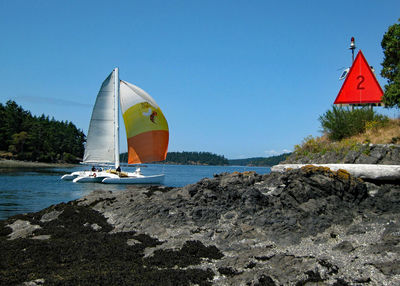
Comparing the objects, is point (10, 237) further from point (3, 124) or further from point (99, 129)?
point (3, 124)

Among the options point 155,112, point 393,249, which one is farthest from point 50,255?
point 155,112

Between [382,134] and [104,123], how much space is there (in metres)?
35.2

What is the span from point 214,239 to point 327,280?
375cm

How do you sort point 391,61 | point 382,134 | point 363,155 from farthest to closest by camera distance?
point 391,61 → point 382,134 → point 363,155

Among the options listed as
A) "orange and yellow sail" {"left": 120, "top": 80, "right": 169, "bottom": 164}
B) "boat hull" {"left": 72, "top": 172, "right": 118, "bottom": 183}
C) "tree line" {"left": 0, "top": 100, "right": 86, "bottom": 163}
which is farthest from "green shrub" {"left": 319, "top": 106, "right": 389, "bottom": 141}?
"tree line" {"left": 0, "top": 100, "right": 86, "bottom": 163}

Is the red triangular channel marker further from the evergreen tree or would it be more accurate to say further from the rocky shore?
the rocky shore

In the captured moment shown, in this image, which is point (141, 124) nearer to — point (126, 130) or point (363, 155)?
point (126, 130)

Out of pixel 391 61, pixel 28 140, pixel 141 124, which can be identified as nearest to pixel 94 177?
pixel 141 124

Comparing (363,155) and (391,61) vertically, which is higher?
(391,61)

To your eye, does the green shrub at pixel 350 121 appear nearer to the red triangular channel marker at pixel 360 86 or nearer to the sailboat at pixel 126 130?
the red triangular channel marker at pixel 360 86

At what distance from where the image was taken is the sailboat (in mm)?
41094

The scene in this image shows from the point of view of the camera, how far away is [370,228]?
29.1 ft

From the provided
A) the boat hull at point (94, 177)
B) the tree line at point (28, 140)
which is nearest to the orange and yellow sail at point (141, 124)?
→ the boat hull at point (94, 177)

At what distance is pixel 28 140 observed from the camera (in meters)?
100
